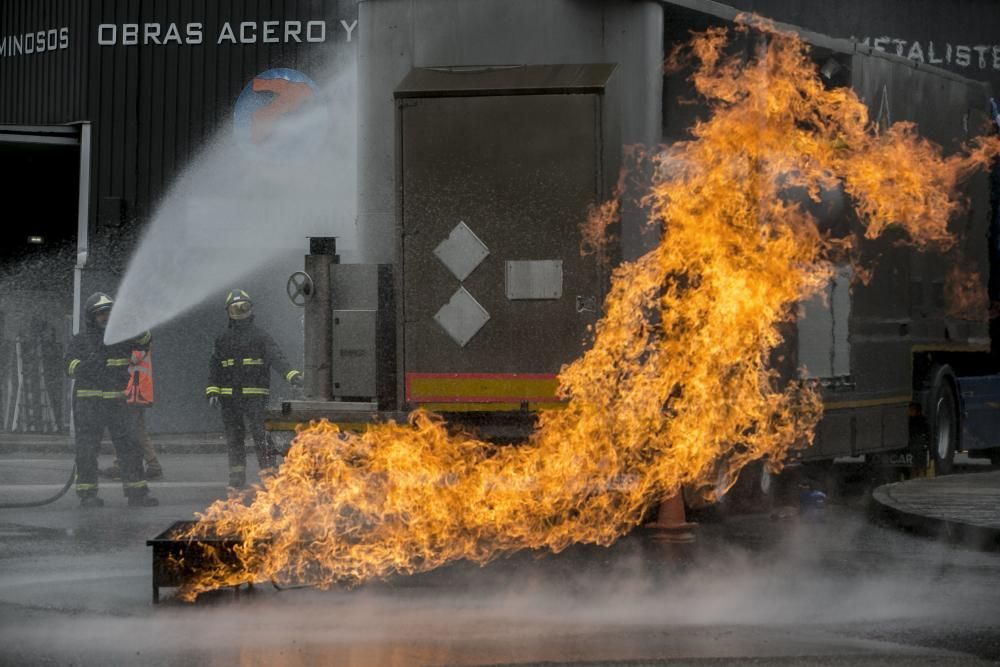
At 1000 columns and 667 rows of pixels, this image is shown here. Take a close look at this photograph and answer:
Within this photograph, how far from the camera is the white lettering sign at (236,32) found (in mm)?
24094

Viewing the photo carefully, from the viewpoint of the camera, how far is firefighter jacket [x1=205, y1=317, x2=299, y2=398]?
1584cm

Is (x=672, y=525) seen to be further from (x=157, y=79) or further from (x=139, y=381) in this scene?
(x=157, y=79)

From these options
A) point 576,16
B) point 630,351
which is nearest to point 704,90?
point 576,16

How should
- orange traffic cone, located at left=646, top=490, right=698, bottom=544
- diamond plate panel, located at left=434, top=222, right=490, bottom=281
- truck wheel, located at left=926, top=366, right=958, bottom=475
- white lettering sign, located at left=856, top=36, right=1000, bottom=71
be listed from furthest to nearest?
white lettering sign, located at left=856, top=36, right=1000, bottom=71 → truck wheel, located at left=926, top=366, right=958, bottom=475 → orange traffic cone, located at left=646, top=490, right=698, bottom=544 → diamond plate panel, located at left=434, top=222, right=490, bottom=281

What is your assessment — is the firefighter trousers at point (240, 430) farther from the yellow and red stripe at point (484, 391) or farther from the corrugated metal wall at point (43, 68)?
the corrugated metal wall at point (43, 68)

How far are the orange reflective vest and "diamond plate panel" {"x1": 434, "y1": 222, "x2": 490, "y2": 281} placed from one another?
5760 millimetres

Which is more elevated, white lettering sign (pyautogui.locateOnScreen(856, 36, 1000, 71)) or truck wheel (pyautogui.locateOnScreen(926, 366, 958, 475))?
white lettering sign (pyautogui.locateOnScreen(856, 36, 1000, 71))

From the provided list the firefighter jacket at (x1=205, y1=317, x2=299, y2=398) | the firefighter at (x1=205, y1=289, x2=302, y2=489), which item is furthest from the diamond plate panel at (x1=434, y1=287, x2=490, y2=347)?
the firefighter jacket at (x1=205, y1=317, x2=299, y2=398)

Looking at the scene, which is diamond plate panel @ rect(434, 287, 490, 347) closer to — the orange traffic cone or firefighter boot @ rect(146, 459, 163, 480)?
the orange traffic cone

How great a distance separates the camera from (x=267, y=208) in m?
23.9

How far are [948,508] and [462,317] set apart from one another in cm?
408

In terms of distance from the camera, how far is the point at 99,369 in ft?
51.1

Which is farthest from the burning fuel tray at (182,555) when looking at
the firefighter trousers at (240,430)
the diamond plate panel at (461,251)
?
the firefighter trousers at (240,430)

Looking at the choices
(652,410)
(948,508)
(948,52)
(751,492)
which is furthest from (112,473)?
(948,52)
